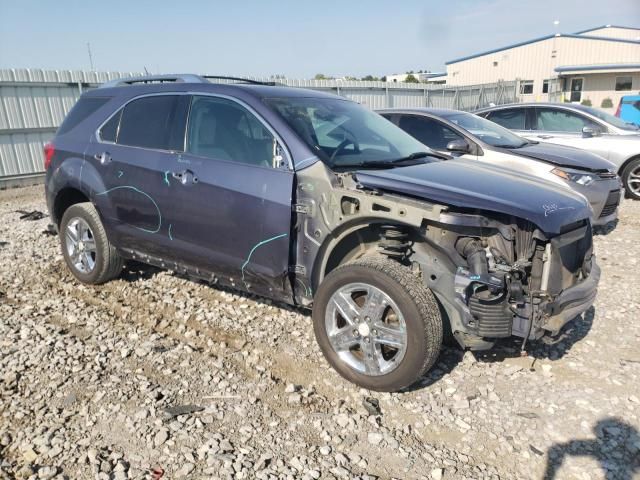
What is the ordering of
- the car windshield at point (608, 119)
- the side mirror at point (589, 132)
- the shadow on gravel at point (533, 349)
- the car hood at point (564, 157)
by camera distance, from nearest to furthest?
the shadow on gravel at point (533, 349) < the car hood at point (564, 157) < the side mirror at point (589, 132) < the car windshield at point (608, 119)

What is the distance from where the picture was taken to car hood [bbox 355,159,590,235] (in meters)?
3.01

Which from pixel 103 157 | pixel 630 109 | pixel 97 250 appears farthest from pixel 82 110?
pixel 630 109

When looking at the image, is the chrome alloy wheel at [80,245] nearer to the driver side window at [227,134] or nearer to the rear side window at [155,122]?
the rear side window at [155,122]

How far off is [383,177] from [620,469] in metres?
2.04

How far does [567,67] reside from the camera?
117 feet

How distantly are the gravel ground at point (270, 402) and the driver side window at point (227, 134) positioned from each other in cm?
141

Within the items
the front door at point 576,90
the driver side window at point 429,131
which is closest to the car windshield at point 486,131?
the driver side window at point 429,131

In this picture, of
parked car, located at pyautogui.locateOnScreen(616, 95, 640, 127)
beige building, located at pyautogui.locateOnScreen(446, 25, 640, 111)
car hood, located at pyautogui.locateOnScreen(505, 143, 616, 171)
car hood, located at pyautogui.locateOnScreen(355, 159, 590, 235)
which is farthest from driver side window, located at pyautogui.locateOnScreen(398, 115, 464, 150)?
beige building, located at pyautogui.locateOnScreen(446, 25, 640, 111)

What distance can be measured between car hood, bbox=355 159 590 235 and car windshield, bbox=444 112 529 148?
338cm

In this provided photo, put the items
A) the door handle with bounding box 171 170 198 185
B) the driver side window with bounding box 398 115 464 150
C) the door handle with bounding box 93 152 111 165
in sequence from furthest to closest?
the driver side window with bounding box 398 115 464 150
the door handle with bounding box 93 152 111 165
the door handle with bounding box 171 170 198 185

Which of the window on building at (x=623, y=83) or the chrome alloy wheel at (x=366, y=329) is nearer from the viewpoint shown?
the chrome alloy wheel at (x=366, y=329)

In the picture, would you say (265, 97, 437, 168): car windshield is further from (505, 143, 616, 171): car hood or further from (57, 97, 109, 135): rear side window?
(505, 143, 616, 171): car hood

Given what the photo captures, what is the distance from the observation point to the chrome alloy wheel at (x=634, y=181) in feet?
28.8

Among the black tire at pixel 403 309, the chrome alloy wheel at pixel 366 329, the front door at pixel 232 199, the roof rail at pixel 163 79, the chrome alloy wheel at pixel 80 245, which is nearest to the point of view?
the black tire at pixel 403 309
